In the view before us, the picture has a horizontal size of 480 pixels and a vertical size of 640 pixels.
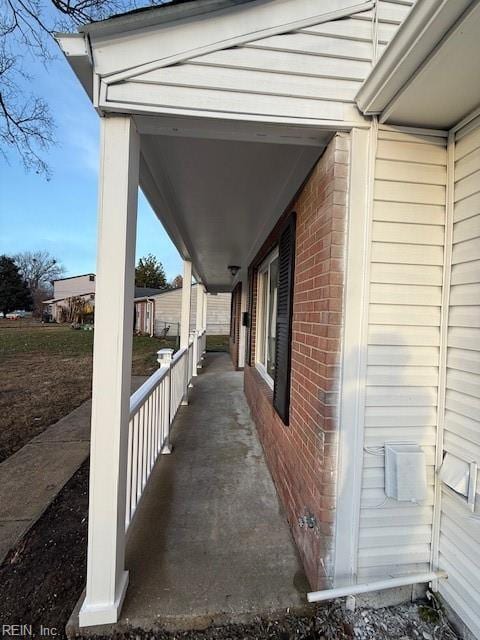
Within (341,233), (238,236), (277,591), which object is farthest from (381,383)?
(238,236)

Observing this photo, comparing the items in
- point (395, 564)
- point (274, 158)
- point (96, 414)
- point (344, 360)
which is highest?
point (274, 158)

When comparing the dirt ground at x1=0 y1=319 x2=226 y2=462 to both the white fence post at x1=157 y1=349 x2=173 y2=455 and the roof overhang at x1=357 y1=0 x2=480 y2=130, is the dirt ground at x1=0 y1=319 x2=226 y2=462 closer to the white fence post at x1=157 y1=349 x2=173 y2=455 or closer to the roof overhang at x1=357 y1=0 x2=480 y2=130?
the white fence post at x1=157 y1=349 x2=173 y2=455

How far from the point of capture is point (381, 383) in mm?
1671

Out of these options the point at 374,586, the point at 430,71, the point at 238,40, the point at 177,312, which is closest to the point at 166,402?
the point at 374,586

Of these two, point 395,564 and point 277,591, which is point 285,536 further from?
point 395,564

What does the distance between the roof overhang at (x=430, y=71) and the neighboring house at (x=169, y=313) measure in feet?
69.7

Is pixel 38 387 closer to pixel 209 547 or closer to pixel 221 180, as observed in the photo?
pixel 209 547

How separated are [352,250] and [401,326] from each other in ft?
1.55

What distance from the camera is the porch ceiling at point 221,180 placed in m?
2.01

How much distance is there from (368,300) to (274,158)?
3.86 ft

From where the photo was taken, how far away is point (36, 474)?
3.10 metres

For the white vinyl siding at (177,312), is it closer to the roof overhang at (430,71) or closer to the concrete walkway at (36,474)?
the concrete walkway at (36,474)

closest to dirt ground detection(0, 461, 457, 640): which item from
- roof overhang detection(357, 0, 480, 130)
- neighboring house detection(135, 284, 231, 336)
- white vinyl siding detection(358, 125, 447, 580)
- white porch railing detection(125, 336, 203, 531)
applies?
white vinyl siding detection(358, 125, 447, 580)

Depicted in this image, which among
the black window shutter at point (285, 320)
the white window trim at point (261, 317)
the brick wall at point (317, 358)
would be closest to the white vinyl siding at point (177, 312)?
the white window trim at point (261, 317)
